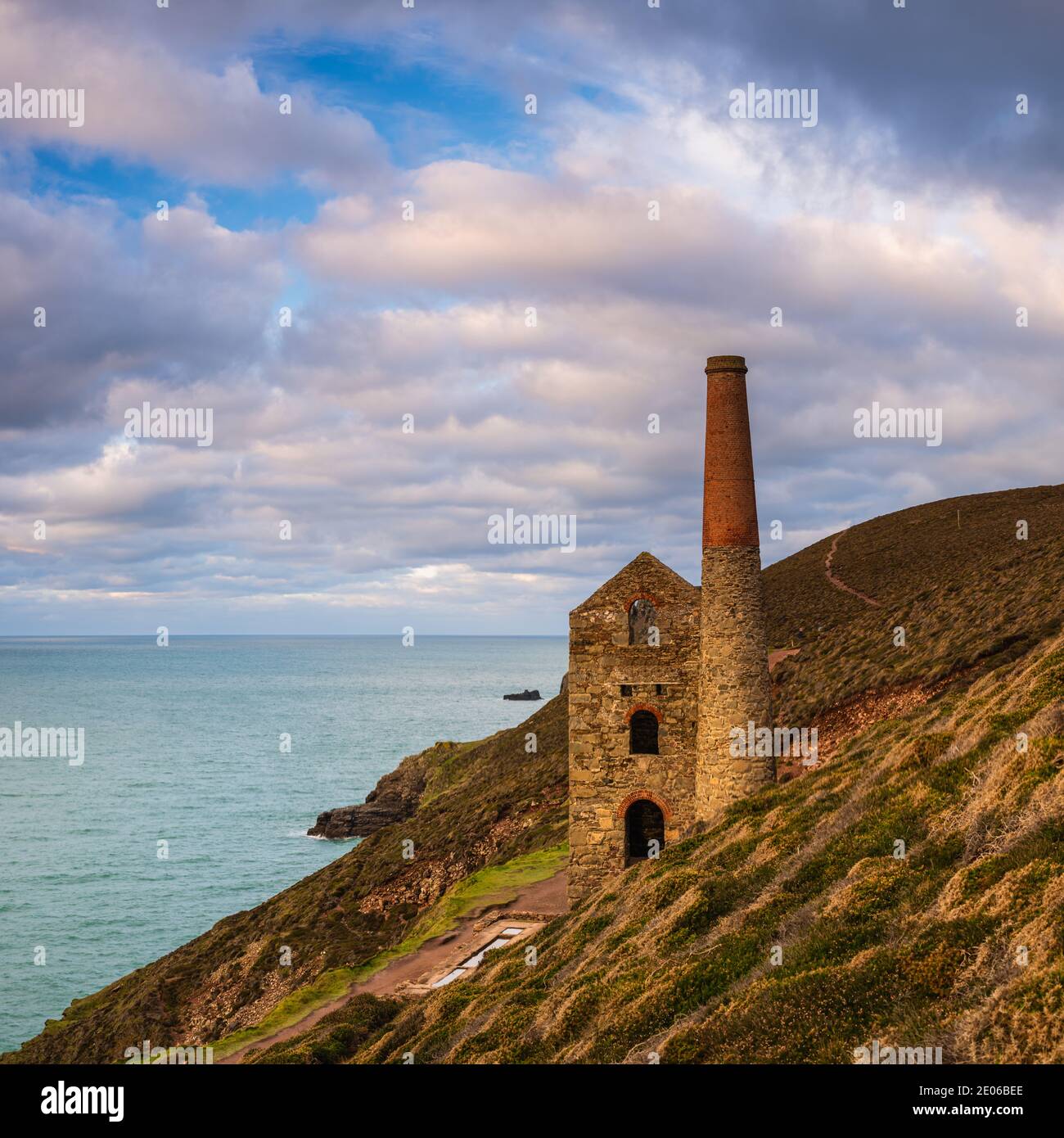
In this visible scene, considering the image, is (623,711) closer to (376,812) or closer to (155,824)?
(376,812)

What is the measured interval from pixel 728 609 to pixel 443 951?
1212 cm

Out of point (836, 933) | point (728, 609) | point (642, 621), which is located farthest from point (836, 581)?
point (836, 933)

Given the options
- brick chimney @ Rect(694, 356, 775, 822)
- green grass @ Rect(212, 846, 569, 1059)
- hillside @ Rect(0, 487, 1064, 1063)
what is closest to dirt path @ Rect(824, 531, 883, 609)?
hillside @ Rect(0, 487, 1064, 1063)

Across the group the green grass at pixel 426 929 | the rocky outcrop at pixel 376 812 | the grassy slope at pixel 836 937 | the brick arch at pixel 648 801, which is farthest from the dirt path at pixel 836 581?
the grassy slope at pixel 836 937

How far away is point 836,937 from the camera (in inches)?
474

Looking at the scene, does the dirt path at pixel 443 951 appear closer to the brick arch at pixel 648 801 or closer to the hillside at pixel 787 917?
the hillside at pixel 787 917

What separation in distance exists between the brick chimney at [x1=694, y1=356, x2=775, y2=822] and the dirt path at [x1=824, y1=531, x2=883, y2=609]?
31896 millimetres

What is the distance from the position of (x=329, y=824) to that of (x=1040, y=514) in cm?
5578

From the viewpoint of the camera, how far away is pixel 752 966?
1290cm

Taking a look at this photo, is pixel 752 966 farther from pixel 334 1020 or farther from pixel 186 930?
pixel 186 930

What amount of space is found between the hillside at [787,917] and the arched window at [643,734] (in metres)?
3.80

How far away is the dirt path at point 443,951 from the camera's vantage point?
24.5 meters

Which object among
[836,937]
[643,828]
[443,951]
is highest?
[836,937]
